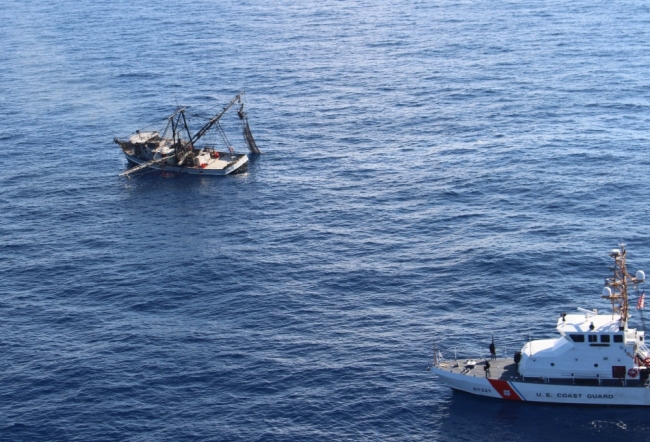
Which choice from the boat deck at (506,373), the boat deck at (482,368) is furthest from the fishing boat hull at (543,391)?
the boat deck at (482,368)

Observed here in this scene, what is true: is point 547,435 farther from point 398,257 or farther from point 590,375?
point 398,257

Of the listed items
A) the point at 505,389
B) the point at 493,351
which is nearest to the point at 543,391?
the point at 505,389

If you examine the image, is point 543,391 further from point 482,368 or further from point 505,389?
point 482,368

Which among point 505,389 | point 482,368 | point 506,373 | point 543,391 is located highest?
point 482,368

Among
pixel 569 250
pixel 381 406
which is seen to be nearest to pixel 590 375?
pixel 381 406

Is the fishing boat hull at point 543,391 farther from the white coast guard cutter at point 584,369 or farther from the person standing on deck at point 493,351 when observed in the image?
the person standing on deck at point 493,351

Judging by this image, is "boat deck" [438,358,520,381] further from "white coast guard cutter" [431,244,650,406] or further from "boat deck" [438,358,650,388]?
"white coast guard cutter" [431,244,650,406]

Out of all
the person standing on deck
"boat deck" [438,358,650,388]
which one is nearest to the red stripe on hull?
"boat deck" [438,358,650,388]
